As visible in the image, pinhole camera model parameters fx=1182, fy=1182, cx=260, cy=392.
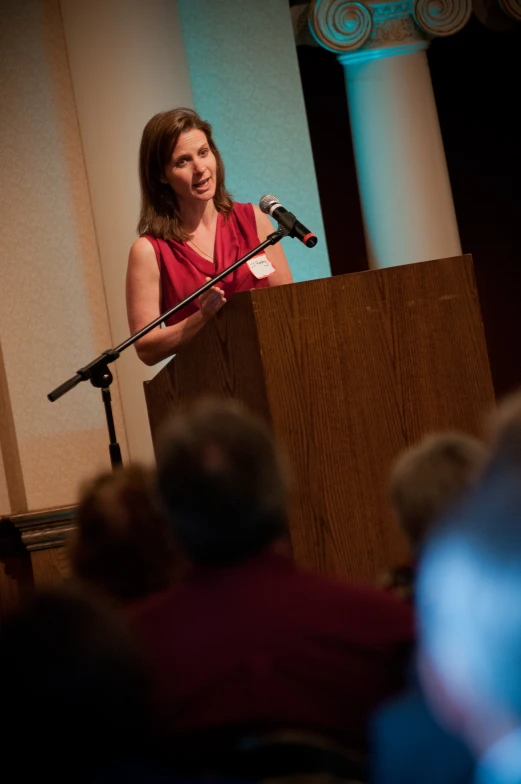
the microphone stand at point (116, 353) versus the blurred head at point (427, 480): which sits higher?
the microphone stand at point (116, 353)

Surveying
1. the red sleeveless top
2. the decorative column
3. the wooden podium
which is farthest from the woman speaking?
the decorative column

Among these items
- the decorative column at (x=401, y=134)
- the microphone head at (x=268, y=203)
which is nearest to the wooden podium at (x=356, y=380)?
the microphone head at (x=268, y=203)

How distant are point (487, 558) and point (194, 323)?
78.9 inches

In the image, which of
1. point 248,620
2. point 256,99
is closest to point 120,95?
point 256,99

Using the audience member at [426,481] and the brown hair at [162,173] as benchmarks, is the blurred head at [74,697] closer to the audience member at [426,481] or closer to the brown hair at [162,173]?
the audience member at [426,481]

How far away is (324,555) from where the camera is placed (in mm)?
2398

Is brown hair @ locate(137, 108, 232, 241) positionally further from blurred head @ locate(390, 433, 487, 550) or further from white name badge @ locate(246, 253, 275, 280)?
blurred head @ locate(390, 433, 487, 550)

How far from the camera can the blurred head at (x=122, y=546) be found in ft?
5.36

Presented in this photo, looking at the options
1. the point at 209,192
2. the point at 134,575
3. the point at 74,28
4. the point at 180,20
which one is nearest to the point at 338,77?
the point at 180,20

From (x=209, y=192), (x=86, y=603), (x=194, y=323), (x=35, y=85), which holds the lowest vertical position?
(x=86, y=603)

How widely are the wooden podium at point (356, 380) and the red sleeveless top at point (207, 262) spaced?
801 millimetres

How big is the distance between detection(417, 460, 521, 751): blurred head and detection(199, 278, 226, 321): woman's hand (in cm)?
165

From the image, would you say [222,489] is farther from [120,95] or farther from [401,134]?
[401,134]

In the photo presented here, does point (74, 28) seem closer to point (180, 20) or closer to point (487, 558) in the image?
point (180, 20)
